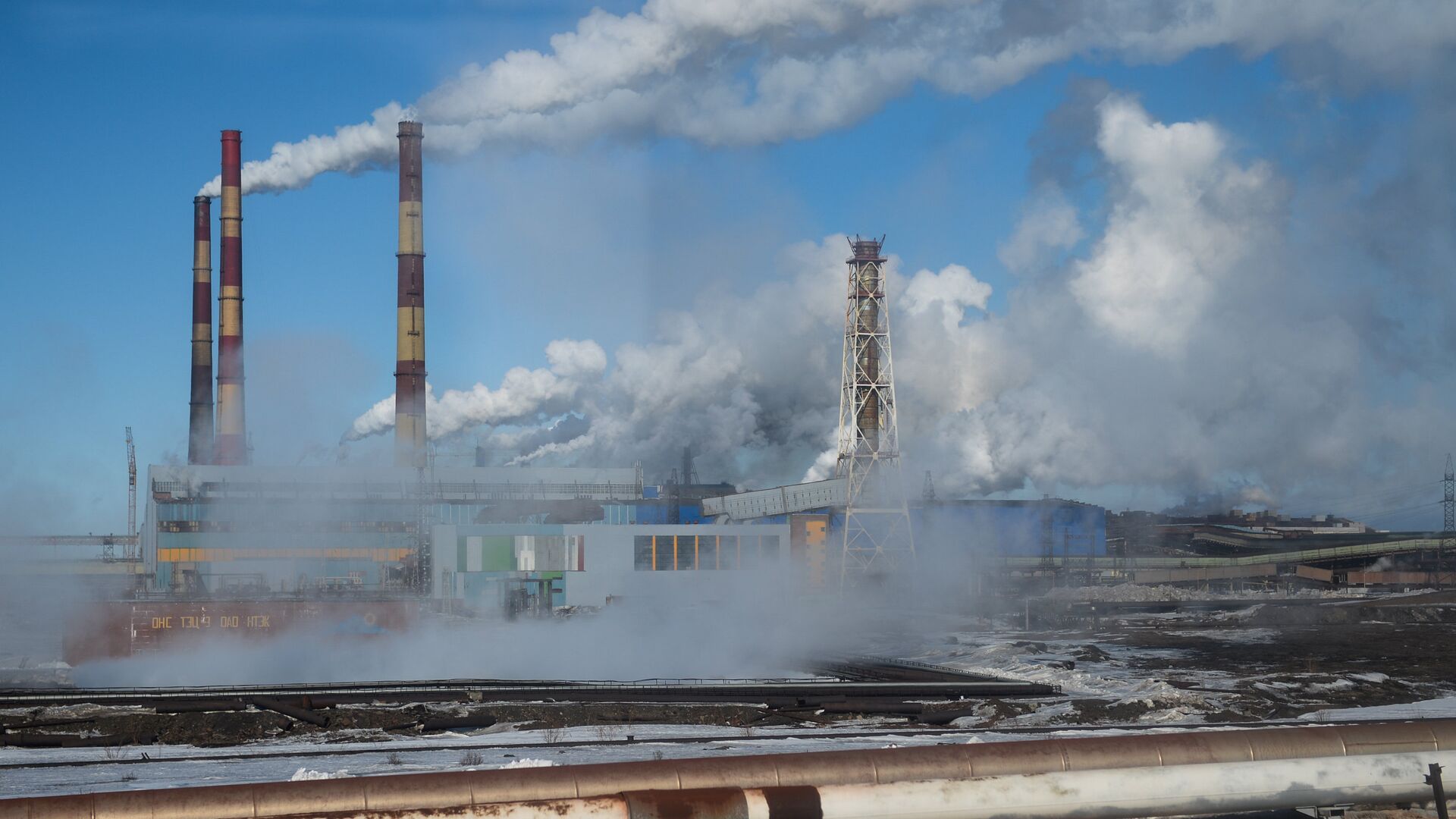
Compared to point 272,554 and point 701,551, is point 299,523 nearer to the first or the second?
point 272,554

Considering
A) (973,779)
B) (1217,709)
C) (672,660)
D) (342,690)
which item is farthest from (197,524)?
(973,779)

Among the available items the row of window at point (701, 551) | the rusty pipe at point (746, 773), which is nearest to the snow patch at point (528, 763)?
the rusty pipe at point (746, 773)

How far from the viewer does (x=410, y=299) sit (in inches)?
2598

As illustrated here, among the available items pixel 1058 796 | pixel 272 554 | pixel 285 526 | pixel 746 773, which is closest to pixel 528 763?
pixel 746 773

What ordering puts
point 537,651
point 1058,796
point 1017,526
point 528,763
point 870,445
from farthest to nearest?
point 1017,526 → point 870,445 → point 537,651 → point 528,763 → point 1058,796

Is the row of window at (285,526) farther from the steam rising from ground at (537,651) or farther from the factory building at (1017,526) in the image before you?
the factory building at (1017,526)

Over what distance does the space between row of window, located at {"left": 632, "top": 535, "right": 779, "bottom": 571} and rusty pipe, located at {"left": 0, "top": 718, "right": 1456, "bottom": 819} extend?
2010 inches

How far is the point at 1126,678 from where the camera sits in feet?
87.2

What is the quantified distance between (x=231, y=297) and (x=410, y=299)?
36.1 feet

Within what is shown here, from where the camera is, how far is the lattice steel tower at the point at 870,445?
195 feet

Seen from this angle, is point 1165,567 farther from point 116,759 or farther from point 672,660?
point 116,759

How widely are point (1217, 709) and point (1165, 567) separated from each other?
58.6 metres

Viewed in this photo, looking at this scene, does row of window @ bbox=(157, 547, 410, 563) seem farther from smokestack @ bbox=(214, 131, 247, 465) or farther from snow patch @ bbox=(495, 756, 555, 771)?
snow patch @ bbox=(495, 756, 555, 771)

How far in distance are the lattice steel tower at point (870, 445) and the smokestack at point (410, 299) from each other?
23.2m
